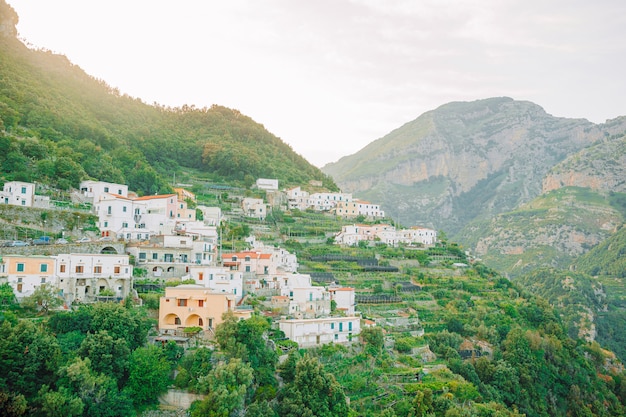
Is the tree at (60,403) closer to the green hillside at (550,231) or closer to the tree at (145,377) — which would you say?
the tree at (145,377)

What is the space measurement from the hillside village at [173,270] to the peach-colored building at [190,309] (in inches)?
1.8

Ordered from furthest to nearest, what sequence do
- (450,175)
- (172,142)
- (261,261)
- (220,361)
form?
(450,175) < (172,142) < (261,261) < (220,361)

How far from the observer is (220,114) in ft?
262

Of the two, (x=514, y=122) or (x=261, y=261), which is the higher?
(x=514, y=122)

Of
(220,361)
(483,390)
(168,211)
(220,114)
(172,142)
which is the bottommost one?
(483,390)

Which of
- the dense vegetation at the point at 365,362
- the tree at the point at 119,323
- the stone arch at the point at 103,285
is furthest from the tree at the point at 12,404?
the stone arch at the point at 103,285

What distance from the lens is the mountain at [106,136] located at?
42.4m

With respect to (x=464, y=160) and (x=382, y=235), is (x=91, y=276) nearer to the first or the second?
(x=382, y=235)

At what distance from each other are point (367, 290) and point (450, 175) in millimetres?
123932

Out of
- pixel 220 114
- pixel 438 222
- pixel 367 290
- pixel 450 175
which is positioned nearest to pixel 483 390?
pixel 367 290

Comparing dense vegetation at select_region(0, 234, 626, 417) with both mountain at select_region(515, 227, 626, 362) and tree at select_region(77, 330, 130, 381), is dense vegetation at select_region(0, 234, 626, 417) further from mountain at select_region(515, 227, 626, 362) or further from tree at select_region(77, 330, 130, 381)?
mountain at select_region(515, 227, 626, 362)

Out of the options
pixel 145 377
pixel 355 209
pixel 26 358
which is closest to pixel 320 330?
pixel 145 377

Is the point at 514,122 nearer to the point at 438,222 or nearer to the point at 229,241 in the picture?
the point at 438,222

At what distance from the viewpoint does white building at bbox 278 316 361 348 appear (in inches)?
1245
